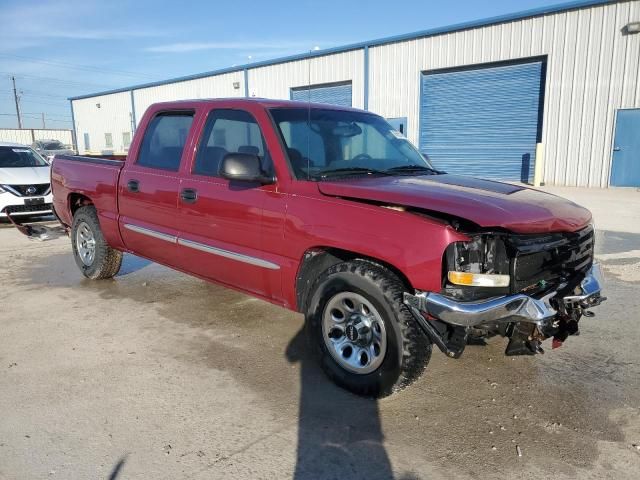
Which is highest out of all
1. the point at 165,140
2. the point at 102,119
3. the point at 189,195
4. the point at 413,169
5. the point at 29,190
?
the point at 102,119

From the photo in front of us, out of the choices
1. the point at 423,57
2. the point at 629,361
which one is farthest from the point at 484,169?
the point at 629,361

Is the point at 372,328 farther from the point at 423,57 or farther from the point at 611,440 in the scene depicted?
the point at 423,57

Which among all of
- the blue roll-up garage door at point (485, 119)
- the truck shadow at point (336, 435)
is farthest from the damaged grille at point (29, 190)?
the blue roll-up garage door at point (485, 119)

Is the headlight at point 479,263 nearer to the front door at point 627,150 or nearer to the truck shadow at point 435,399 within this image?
the truck shadow at point 435,399

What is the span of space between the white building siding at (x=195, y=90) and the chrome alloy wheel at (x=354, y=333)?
23.1 m

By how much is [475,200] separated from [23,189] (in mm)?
9241

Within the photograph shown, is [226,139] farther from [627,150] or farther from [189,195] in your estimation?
[627,150]

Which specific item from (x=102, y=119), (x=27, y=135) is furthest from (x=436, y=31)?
(x=27, y=135)

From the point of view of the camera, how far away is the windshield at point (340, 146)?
3.81m

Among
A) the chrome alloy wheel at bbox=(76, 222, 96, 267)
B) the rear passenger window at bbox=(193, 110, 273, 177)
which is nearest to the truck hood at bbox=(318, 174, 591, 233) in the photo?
the rear passenger window at bbox=(193, 110, 273, 177)

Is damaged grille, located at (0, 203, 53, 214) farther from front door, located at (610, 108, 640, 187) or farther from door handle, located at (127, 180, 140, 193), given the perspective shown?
front door, located at (610, 108, 640, 187)

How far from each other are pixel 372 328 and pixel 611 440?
1465mm

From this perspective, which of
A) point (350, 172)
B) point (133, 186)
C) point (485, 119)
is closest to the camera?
point (350, 172)

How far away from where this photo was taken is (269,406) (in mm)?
3227
